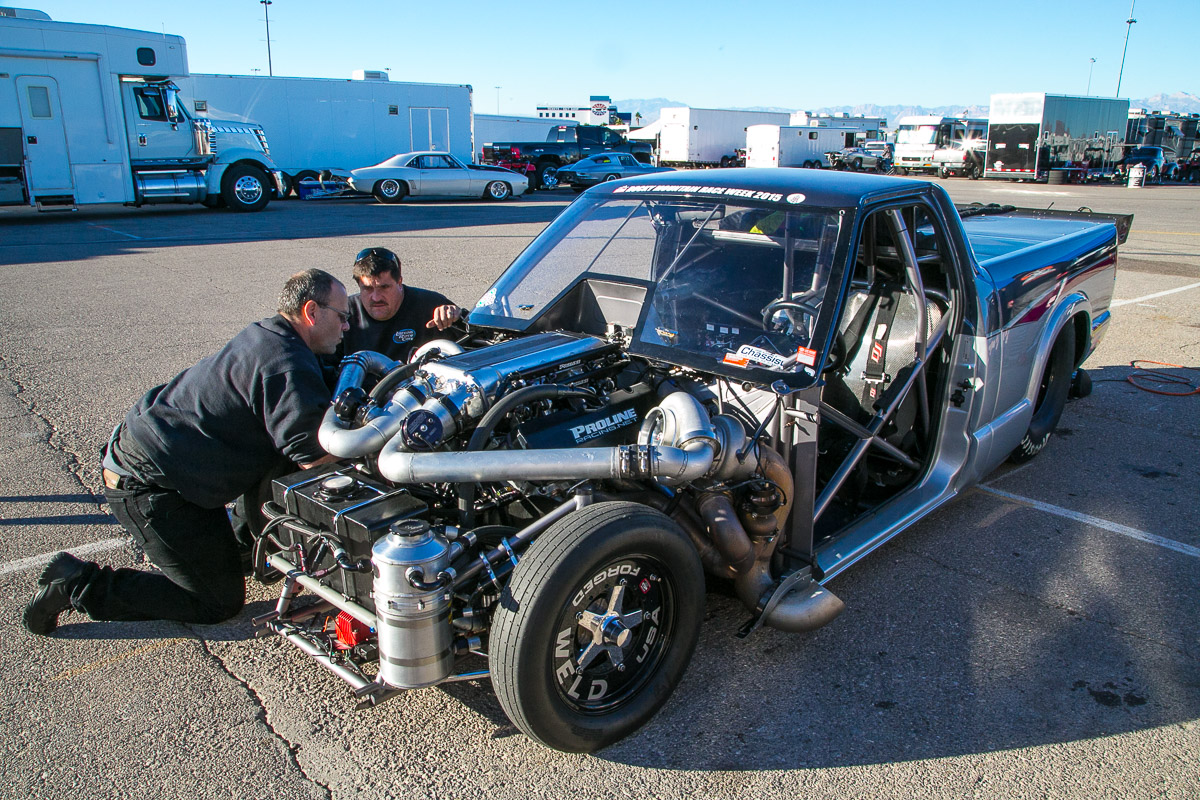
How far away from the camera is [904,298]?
3852 mm

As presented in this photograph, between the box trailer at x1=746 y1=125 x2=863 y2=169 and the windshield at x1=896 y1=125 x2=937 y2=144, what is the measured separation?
3641mm

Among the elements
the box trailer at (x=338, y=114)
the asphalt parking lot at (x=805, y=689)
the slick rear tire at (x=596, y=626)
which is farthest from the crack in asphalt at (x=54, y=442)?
the box trailer at (x=338, y=114)

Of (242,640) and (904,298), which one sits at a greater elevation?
(904,298)

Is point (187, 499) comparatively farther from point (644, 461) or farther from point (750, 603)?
point (750, 603)

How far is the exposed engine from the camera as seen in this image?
7.92 ft

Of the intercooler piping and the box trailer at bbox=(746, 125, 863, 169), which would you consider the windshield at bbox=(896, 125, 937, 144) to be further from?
the intercooler piping

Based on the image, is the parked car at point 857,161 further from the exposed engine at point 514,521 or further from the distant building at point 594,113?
the exposed engine at point 514,521

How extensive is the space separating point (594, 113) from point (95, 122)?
46620 mm

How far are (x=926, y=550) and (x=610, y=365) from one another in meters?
1.77

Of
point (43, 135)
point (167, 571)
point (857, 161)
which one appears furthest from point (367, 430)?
point (857, 161)

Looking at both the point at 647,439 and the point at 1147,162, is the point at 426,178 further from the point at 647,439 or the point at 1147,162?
the point at 1147,162

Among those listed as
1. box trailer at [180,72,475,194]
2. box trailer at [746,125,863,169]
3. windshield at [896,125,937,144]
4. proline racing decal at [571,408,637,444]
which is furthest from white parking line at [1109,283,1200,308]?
windshield at [896,125,937,144]

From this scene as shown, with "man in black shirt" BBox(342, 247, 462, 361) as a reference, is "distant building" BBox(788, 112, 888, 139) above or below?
above

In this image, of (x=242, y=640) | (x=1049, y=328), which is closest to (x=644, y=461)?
(x=242, y=640)
